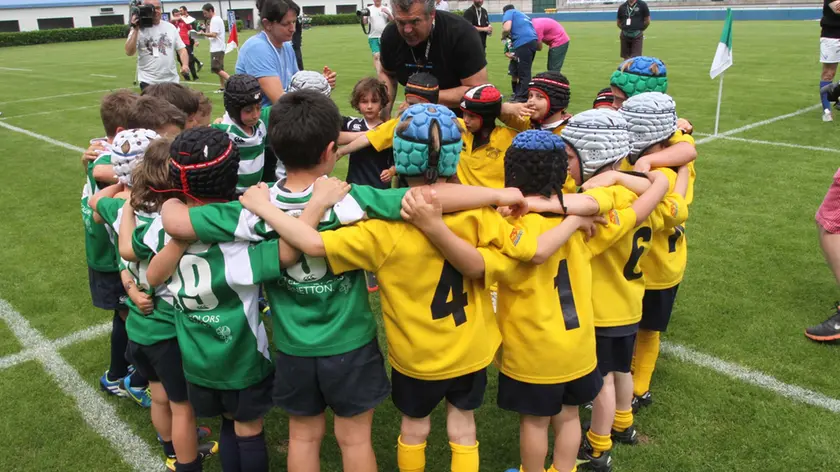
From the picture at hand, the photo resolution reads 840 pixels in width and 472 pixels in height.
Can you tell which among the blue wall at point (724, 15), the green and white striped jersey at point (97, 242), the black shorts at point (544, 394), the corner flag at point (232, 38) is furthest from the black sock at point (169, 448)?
the blue wall at point (724, 15)

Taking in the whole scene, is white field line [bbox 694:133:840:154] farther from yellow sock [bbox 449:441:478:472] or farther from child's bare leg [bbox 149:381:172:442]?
child's bare leg [bbox 149:381:172:442]

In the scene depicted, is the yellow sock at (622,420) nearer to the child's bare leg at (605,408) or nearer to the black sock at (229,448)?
the child's bare leg at (605,408)

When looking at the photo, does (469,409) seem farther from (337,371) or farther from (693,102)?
(693,102)

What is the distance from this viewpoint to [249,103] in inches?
146

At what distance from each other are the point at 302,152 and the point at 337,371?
0.84m

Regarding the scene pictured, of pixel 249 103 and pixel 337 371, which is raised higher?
pixel 249 103

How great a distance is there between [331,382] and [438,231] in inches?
29.3

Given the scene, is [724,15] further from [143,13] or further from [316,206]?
[316,206]

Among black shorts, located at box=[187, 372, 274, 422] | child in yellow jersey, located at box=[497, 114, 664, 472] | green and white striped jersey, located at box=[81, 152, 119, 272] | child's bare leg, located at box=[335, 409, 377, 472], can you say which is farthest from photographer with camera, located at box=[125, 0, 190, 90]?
child in yellow jersey, located at box=[497, 114, 664, 472]

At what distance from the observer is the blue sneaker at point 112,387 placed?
12.3 feet

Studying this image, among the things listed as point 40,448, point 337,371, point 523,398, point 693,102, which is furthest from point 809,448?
point 693,102

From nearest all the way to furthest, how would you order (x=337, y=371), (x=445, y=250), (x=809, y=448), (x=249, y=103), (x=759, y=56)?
1. (x=445, y=250)
2. (x=337, y=371)
3. (x=809, y=448)
4. (x=249, y=103)
5. (x=759, y=56)

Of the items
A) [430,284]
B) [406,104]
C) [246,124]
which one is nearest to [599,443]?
[430,284]

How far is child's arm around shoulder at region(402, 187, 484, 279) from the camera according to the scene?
215cm
